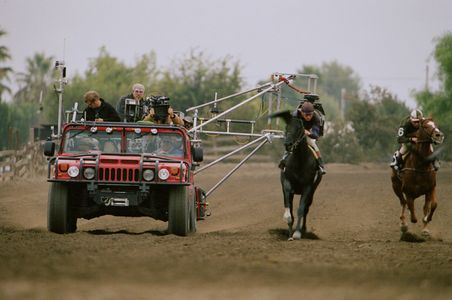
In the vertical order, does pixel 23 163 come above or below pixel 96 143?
below

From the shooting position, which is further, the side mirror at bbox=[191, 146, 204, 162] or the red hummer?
the side mirror at bbox=[191, 146, 204, 162]

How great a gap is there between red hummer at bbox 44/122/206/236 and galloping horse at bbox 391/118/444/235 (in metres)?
3.84

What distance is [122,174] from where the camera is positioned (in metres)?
17.8

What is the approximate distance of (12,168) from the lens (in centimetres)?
4047

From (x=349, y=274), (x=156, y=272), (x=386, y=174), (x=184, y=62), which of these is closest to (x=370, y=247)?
(x=349, y=274)

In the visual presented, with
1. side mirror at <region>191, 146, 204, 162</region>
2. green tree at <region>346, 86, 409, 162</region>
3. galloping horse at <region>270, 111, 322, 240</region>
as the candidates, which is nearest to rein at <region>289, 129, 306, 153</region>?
galloping horse at <region>270, 111, 322, 240</region>

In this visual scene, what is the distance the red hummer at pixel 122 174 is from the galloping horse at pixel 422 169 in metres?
3.84

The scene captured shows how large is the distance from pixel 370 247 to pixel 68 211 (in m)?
4.84

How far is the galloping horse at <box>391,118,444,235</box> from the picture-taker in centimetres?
2000

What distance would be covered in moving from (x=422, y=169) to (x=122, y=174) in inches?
214

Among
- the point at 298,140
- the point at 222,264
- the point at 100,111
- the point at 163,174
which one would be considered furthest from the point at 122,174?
the point at 222,264

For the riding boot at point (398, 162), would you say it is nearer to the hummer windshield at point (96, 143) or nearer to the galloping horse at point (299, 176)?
the galloping horse at point (299, 176)

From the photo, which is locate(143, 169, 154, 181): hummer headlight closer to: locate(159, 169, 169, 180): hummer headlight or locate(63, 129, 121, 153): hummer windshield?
locate(159, 169, 169, 180): hummer headlight

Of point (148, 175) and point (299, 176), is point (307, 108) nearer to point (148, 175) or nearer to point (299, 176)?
point (299, 176)
